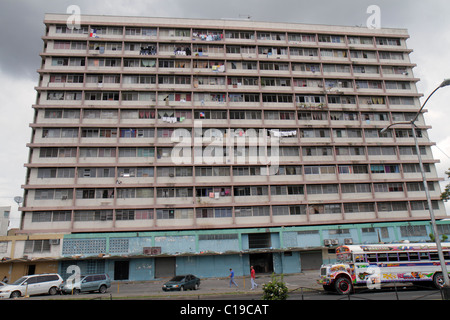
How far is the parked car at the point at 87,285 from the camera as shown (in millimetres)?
24875

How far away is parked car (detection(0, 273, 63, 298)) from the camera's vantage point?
74.4 feet

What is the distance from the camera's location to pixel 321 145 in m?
45.7

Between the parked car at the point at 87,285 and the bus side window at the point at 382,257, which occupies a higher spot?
the bus side window at the point at 382,257

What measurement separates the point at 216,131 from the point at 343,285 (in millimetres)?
27916

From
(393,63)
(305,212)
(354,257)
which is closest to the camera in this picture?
(354,257)

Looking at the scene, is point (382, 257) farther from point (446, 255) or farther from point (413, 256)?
point (446, 255)

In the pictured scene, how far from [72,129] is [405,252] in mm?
40147

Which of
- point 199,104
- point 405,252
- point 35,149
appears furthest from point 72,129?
point 405,252

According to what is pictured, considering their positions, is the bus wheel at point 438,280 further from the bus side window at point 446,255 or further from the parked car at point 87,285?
the parked car at point 87,285

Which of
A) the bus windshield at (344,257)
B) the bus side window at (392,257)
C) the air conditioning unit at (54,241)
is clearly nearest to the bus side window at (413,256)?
the bus side window at (392,257)

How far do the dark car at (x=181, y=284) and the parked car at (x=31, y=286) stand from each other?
8.95 m

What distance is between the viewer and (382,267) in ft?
71.0
